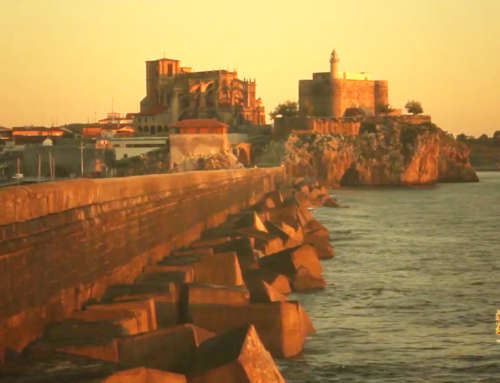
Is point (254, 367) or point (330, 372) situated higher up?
point (254, 367)

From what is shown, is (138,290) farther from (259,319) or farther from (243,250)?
(243,250)

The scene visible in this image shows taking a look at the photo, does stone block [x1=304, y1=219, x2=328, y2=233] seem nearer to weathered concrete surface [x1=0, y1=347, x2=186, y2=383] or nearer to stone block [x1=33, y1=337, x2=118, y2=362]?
stone block [x1=33, y1=337, x2=118, y2=362]

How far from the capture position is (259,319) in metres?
8.74

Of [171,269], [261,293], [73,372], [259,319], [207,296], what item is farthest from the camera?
[171,269]

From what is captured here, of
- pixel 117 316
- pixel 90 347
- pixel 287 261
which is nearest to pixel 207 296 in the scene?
pixel 117 316

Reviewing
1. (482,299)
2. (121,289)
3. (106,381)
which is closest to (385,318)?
(482,299)

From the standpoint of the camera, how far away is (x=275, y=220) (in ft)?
77.7

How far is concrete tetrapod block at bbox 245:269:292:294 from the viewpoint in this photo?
12.5 meters

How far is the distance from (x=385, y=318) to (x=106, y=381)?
24.7 ft

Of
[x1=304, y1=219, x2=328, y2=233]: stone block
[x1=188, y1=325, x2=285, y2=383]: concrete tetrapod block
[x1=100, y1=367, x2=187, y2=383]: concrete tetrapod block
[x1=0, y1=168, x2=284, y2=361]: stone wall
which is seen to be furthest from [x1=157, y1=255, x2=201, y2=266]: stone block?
[x1=304, y1=219, x2=328, y2=233]: stone block

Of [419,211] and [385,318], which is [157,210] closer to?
[385,318]

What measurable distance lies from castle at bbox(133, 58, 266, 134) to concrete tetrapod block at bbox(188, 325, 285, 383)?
75.5 metres

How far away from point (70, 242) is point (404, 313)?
6.13 meters

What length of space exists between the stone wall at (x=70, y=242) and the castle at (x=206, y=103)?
6841cm
